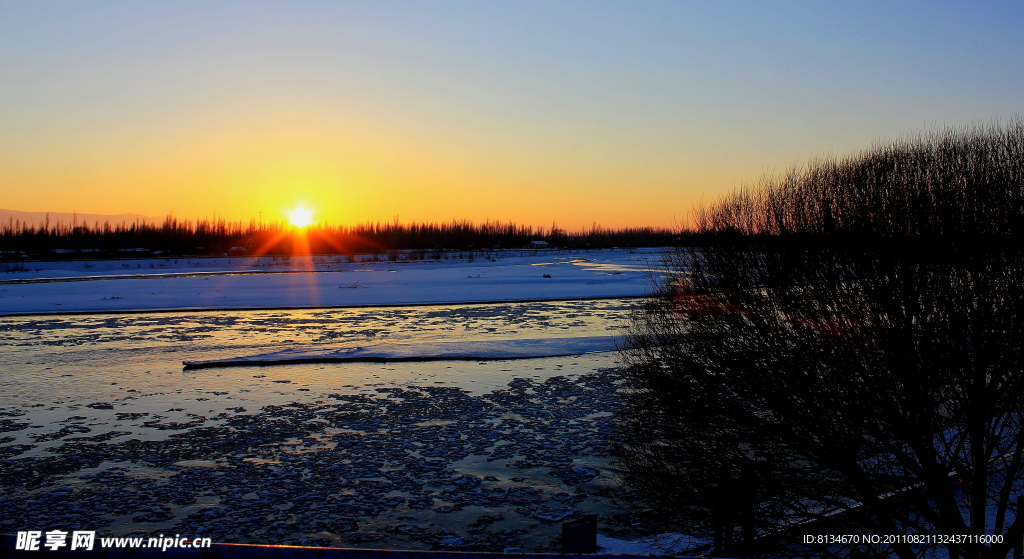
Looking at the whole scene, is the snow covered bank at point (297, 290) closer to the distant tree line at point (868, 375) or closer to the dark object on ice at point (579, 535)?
the distant tree line at point (868, 375)

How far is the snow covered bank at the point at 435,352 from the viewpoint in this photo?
17.7 meters

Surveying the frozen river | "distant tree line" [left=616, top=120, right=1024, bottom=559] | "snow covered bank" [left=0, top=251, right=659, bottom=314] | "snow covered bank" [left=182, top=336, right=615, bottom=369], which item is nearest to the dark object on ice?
the frozen river

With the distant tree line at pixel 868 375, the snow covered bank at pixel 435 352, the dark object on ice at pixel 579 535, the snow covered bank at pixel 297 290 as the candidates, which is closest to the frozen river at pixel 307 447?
the snow covered bank at pixel 435 352

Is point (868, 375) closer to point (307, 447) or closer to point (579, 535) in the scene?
point (579, 535)

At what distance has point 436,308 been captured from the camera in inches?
1182

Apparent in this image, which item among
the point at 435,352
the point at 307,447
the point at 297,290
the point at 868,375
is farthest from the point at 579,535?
the point at 297,290

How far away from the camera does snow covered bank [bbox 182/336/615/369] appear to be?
1766cm

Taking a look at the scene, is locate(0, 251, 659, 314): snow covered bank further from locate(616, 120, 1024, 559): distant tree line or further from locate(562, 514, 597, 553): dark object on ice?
locate(562, 514, 597, 553): dark object on ice

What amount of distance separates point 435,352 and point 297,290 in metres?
22.8

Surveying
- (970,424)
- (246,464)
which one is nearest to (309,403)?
(246,464)

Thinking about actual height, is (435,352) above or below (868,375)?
below

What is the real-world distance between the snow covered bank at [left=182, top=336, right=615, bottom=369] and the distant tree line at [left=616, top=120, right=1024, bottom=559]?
904 centimetres

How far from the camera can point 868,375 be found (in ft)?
25.0

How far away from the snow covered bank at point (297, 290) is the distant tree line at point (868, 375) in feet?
65.1
